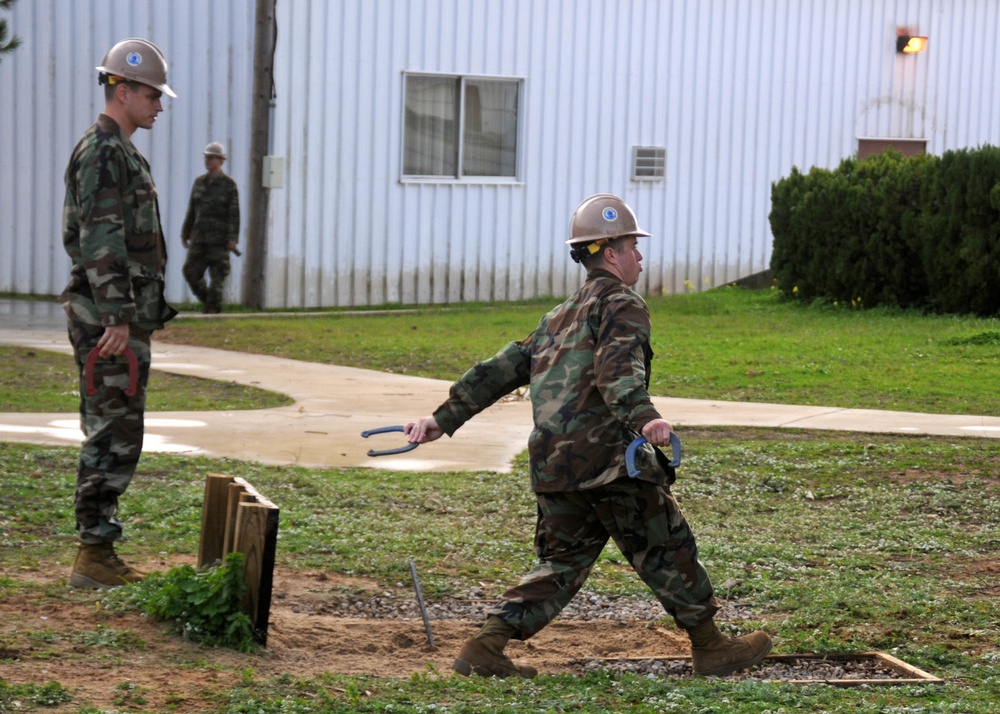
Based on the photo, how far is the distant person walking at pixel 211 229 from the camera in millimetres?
15273

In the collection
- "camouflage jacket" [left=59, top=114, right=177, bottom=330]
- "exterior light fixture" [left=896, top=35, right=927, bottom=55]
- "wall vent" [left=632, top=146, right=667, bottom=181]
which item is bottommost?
"camouflage jacket" [left=59, top=114, right=177, bottom=330]

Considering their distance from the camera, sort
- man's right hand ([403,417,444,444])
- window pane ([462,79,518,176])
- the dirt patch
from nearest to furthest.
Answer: the dirt patch
man's right hand ([403,417,444,444])
window pane ([462,79,518,176])

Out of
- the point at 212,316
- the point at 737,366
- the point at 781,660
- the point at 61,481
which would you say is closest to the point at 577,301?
the point at 781,660

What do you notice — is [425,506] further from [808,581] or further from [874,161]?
[874,161]

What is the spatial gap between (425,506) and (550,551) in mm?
2504

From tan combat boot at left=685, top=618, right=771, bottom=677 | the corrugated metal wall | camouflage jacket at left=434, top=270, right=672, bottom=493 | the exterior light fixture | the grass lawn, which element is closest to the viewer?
camouflage jacket at left=434, top=270, right=672, bottom=493

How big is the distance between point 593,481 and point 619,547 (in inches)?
11.2

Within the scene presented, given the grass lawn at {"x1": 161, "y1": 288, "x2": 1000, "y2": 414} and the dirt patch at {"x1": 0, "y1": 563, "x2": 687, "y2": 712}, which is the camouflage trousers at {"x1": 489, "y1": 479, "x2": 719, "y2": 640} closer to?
the dirt patch at {"x1": 0, "y1": 563, "x2": 687, "y2": 712}

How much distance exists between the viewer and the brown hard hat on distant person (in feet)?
15.8

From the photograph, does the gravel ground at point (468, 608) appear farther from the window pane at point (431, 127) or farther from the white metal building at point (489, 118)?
the window pane at point (431, 127)

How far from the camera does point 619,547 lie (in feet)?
15.6

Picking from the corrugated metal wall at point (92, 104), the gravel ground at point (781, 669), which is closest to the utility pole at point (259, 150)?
the corrugated metal wall at point (92, 104)

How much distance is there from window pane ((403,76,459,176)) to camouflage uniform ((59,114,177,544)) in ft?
40.9

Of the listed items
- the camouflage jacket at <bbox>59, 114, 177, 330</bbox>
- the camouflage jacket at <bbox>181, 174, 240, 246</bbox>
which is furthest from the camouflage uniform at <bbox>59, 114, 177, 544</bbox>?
the camouflage jacket at <bbox>181, 174, 240, 246</bbox>
